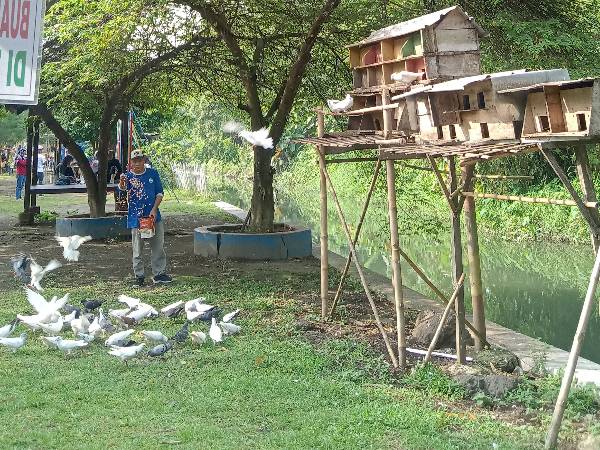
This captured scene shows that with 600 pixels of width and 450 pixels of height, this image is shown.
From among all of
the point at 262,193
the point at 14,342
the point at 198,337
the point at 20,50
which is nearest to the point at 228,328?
the point at 198,337

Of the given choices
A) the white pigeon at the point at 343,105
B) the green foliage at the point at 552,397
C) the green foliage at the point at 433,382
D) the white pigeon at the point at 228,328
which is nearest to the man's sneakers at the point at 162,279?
the white pigeon at the point at 228,328

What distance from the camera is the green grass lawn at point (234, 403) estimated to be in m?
5.23

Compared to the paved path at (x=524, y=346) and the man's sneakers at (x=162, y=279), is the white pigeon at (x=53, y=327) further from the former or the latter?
the paved path at (x=524, y=346)

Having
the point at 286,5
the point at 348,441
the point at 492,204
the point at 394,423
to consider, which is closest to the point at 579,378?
the point at 394,423

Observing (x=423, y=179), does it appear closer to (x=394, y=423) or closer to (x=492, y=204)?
(x=492, y=204)

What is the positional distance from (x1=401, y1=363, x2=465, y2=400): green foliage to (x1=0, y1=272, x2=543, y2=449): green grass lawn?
14 cm

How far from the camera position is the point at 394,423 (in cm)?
547

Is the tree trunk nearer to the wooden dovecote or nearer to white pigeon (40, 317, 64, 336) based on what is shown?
the wooden dovecote

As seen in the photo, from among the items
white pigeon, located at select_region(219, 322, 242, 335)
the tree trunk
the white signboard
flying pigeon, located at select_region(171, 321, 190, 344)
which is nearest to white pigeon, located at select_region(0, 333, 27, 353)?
flying pigeon, located at select_region(171, 321, 190, 344)

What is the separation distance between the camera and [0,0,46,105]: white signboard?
304 cm

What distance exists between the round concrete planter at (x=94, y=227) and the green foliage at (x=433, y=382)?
10.2 meters

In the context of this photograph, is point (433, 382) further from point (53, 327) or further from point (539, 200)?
point (53, 327)

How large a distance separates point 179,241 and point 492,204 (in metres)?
10.1

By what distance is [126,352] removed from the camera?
6.90 m
